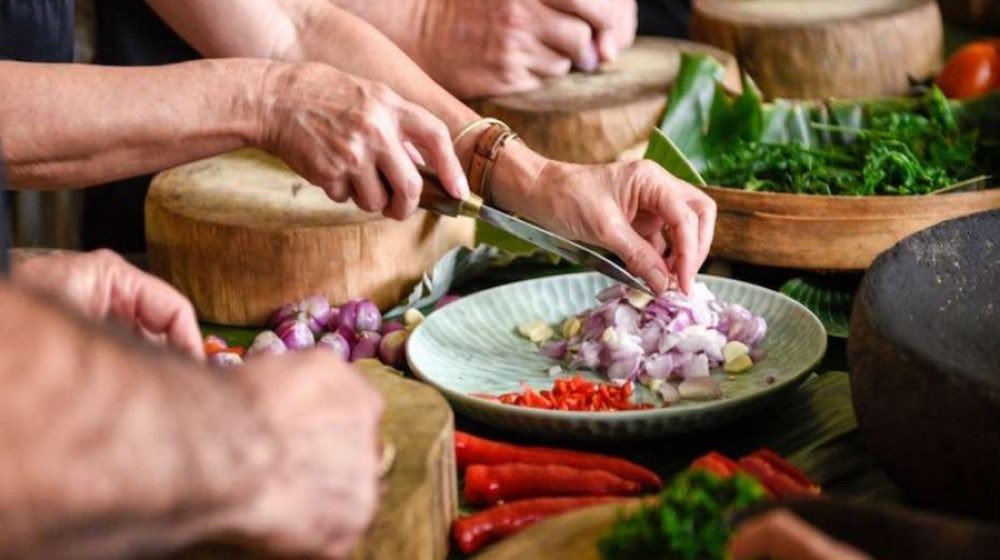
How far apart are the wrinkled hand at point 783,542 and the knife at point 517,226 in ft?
3.23

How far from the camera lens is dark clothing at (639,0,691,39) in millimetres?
4312

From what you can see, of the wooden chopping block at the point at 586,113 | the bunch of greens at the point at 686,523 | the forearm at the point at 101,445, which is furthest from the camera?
the wooden chopping block at the point at 586,113

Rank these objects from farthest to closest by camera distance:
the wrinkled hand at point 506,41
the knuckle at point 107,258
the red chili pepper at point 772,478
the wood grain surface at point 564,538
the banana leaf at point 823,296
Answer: the wrinkled hand at point 506,41 → the banana leaf at point 823,296 → the red chili pepper at point 772,478 → the knuckle at point 107,258 → the wood grain surface at point 564,538

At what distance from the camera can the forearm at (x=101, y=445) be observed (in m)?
0.93

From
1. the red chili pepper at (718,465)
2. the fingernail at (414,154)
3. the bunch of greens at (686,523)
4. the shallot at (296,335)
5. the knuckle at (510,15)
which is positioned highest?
the bunch of greens at (686,523)

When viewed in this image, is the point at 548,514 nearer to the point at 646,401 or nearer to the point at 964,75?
the point at 646,401

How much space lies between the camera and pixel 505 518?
1.70 meters

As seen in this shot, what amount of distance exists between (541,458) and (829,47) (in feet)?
6.23

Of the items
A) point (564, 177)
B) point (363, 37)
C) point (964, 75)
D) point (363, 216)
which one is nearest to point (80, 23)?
point (363, 37)

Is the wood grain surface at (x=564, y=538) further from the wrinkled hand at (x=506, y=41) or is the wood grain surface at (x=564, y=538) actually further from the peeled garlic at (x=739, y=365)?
the wrinkled hand at (x=506, y=41)

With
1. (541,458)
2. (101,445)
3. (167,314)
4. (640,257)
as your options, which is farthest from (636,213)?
(101,445)

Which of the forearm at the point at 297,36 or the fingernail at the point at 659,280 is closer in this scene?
the fingernail at the point at 659,280

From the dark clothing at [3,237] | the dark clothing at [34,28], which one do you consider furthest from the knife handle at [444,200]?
the dark clothing at [34,28]

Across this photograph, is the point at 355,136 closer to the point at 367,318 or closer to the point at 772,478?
the point at 367,318
